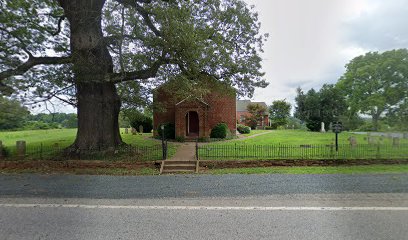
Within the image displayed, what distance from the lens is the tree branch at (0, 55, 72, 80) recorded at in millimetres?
11836

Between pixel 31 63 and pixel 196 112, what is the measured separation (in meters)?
A: 15.1

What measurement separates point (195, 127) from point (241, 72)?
44.1 feet

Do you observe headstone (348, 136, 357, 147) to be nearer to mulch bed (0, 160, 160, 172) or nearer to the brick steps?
the brick steps

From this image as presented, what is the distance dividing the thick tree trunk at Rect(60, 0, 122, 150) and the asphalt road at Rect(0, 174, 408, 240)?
491cm

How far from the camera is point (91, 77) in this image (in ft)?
36.8

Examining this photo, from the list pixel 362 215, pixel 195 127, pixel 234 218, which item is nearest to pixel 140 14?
pixel 234 218

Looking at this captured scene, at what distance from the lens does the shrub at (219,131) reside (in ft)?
75.4

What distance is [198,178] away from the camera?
27.8 ft

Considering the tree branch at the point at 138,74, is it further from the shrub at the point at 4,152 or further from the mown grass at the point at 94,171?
the shrub at the point at 4,152

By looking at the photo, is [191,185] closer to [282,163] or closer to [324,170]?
[282,163]

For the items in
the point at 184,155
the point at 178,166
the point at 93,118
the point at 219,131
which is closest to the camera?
the point at 178,166

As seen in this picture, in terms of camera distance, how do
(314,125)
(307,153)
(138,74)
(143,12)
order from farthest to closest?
(314,125)
(138,74)
(307,153)
(143,12)

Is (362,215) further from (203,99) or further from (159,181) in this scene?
(203,99)

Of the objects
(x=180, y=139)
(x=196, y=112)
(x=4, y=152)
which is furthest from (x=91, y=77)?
(x=196, y=112)
